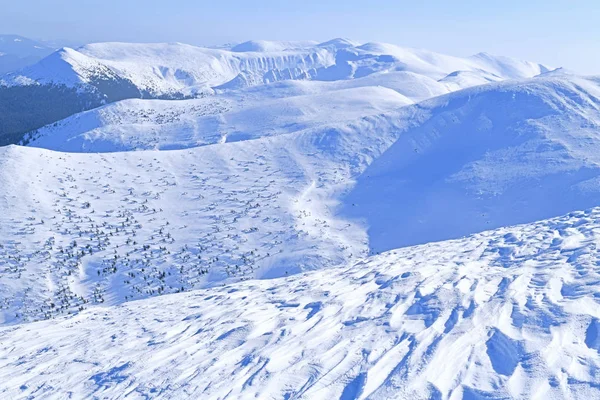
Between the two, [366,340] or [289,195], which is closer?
[366,340]

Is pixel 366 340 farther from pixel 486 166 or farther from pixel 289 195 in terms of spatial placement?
pixel 486 166

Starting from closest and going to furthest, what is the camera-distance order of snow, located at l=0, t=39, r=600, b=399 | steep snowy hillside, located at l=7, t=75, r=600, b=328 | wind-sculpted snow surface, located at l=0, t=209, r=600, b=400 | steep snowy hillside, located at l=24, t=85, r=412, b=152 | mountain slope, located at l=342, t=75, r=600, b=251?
1. wind-sculpted snow surface, located at l=0, t=209, r=600, b=400
2. snow, located at l=0, t=39, r=600, b=399
3. steep snowy hillside, located at l=7, t=75, r=600, b=328
4. mountain slope, located at l=342, t=75, r=600, b=251
5. steep snowy hillside, located at l=24, t=85, r=412, b=152

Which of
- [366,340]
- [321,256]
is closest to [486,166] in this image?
[321,256]

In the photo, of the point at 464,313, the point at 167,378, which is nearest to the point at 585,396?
the point at 464,313

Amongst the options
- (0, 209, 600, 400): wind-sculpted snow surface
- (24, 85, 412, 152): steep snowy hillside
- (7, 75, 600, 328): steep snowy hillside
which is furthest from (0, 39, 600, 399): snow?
(24, 85, 412, 152): steep snowy hillside

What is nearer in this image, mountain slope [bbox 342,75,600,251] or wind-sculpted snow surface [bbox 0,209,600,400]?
wind-sculpted snow surface [bbox 0,209,600,400]

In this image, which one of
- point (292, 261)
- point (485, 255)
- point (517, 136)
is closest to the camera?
point (485, 255)

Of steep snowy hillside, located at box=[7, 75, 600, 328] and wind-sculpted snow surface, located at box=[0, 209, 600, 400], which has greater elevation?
wind-sculpted snow surface, located at box=[0, 209, 600, 400]

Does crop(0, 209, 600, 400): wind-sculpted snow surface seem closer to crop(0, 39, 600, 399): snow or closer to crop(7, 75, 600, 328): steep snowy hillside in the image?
crop(0, 39, 600, 399): snow

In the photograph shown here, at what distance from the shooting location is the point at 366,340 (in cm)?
915

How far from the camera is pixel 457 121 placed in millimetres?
41781

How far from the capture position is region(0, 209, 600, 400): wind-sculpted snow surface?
7633 millimetres

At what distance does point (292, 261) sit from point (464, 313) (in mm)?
15309

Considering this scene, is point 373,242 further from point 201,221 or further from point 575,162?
point 575,162
